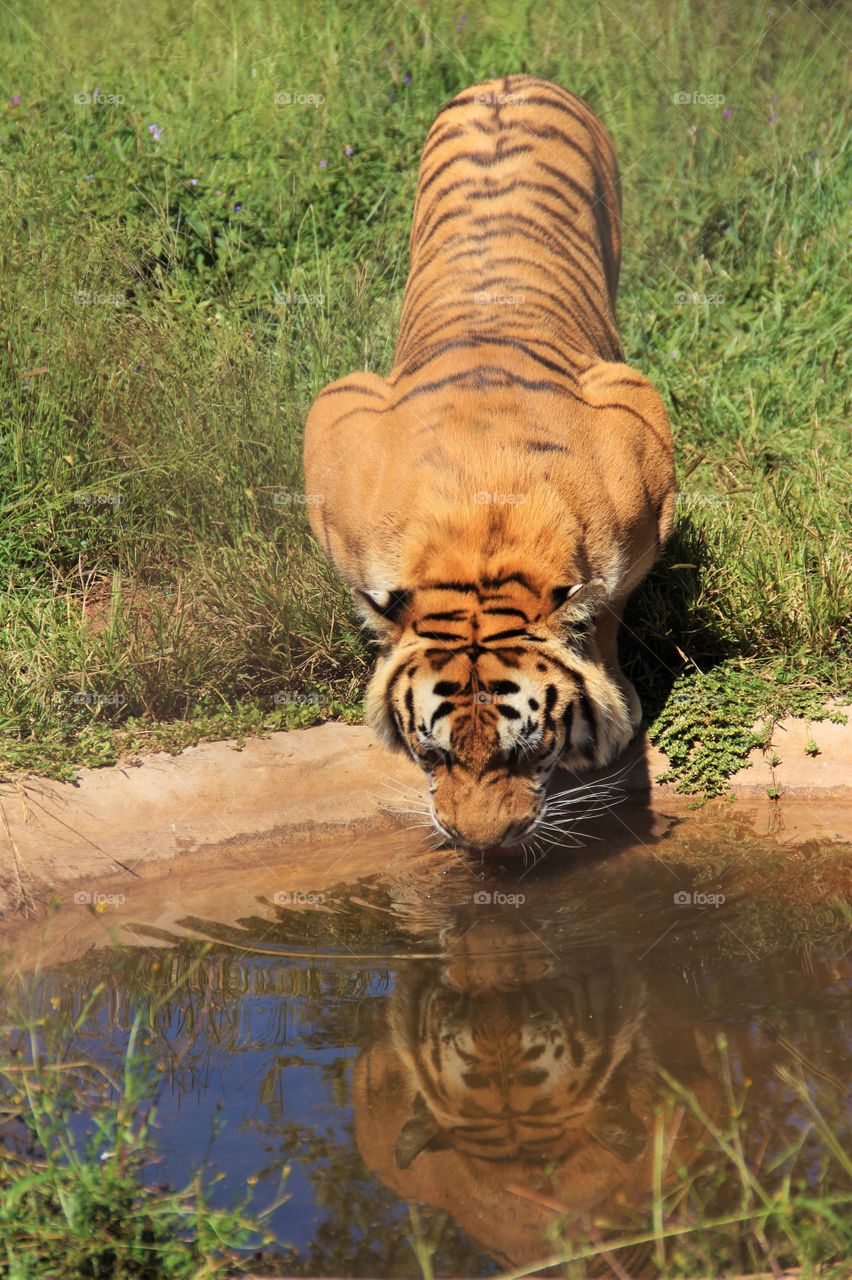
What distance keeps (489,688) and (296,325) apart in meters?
2.76

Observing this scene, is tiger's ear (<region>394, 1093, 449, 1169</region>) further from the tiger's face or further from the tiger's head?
the tiger's head

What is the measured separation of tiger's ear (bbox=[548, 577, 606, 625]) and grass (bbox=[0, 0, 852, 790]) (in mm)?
1094

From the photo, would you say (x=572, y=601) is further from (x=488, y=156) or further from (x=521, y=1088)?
(x=488, y=156)

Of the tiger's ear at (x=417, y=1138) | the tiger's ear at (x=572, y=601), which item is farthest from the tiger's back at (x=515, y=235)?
the tiger's ear at (x=417, y=1138)

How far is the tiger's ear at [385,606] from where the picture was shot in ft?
11.9

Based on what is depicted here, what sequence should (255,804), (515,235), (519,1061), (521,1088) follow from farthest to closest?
(515,235), (255,804), (519,1061), (521,1088)

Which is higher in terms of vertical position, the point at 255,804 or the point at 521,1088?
the point at 255,804

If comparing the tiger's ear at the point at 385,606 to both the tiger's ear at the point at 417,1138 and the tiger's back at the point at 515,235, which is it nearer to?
the tiger's back at the point at 515,235

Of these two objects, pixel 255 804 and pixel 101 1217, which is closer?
pixel 101 1217

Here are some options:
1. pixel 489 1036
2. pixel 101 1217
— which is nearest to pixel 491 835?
pixel 489 1036

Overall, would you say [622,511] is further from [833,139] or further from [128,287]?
[833,139]

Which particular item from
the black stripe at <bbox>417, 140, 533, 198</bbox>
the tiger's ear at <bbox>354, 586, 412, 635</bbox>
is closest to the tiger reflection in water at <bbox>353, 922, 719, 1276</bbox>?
the tiger's ear at <bbox>354, 586, 412, 635</bbox>

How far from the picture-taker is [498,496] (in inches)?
145

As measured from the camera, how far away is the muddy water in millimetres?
2694
